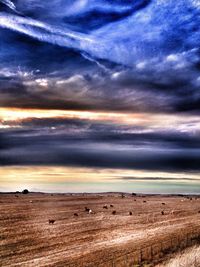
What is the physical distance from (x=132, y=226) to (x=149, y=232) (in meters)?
5.74

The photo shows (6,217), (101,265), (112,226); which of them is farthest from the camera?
(6,217)

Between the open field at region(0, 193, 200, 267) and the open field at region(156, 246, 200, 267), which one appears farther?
the open field at region(0, 193, 200, 267)

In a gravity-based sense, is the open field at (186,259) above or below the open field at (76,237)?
below

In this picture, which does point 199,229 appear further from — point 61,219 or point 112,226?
point 61,219

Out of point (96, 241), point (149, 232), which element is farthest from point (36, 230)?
point (149, 232)

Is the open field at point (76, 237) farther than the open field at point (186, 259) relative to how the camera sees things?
Yes

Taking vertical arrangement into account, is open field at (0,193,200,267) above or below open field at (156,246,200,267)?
above

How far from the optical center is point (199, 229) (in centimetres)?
5166

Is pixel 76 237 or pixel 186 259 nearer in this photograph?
pixel 186 259

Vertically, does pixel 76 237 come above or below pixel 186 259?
above

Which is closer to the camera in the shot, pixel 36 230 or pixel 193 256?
pixel 193 256

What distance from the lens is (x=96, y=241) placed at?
39.5m

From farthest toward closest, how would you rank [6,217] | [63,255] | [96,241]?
[6,217] → [96,241] → [63,255]

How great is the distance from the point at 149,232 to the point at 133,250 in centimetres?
1299
